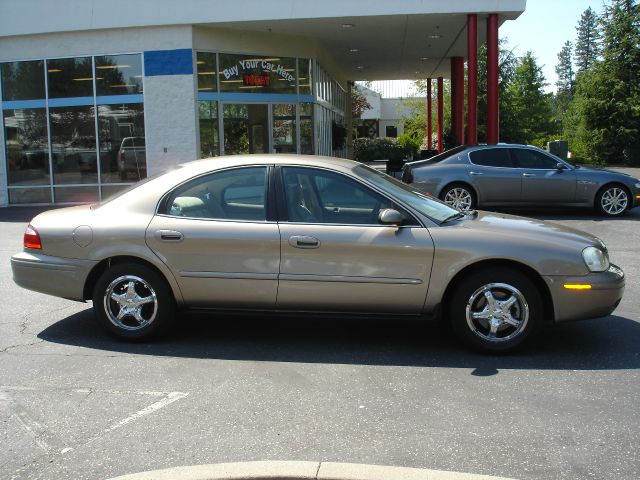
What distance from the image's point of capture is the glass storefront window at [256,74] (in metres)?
18.9

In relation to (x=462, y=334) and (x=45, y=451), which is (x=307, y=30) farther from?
(x=45, y=451)

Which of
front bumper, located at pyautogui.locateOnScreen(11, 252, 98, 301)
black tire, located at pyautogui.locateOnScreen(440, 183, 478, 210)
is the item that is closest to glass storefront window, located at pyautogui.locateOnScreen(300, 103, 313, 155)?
black tire, located at pyautogui.locateOnScreen(440, 183, 478, 210)

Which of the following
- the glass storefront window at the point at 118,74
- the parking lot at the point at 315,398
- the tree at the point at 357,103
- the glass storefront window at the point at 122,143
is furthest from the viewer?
the tree at the point at 357,103

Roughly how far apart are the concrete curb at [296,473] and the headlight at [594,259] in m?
2.48

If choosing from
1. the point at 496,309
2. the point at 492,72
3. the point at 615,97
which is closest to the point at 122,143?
the point at 492,72

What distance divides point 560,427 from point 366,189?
7.78 feet

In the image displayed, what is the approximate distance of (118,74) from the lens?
18.2 m

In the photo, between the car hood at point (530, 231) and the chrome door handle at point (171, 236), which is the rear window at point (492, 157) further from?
the chrome door handle at point (171, 236)

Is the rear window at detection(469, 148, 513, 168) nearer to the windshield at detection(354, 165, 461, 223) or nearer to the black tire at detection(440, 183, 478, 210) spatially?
the black tire at detection(440, 183, 478, 210)

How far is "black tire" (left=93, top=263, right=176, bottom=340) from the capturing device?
5.74 meters

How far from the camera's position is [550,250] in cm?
537

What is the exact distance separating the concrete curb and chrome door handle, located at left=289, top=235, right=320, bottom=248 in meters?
2.17

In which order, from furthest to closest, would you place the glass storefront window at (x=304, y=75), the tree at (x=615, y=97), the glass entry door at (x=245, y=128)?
the tree at (x=615, y=97), the glass storefront window at (x=304, y=75), the glass entry door at (x=245, y=128)

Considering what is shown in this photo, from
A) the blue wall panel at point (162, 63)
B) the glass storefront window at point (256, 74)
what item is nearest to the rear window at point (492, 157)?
the glass storefront window at point (256, 74)
